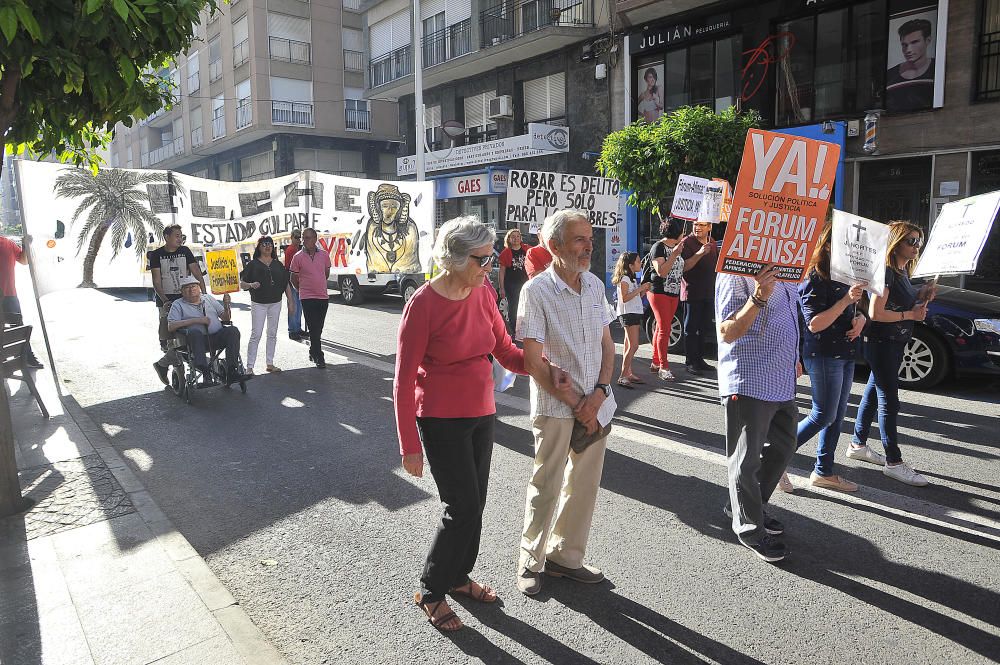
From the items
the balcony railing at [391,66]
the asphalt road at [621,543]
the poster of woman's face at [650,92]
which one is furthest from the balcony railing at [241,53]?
the asphalt road at [621,543]

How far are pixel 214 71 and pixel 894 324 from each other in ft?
130

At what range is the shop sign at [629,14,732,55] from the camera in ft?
54.4

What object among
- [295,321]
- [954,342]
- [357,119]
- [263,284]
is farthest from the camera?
[357,119]

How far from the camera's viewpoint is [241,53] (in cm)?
3466

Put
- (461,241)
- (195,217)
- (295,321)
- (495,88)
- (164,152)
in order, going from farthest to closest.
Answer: (164,152)
(495,88)
(295,321)
(195,217)
(461,241)

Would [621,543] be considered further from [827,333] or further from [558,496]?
[827,333]

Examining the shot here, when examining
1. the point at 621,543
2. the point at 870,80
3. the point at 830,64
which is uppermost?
the point at 830,64

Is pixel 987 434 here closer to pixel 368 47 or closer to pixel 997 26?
pixel 997 26

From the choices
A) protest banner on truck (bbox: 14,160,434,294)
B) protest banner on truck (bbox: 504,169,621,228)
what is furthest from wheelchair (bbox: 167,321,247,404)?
protest banner on truck (bbox: 504,169,621,228)

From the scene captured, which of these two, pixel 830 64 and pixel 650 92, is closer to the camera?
pixel 830 64

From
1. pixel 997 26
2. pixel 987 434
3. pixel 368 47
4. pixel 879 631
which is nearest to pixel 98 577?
pixel 879 631

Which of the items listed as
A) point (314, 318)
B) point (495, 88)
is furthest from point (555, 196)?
point (495, 88)

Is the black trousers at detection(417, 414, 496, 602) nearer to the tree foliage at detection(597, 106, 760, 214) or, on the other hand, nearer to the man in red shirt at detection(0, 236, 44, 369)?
the man in red shirt at detection(0, 236, 44, 369)

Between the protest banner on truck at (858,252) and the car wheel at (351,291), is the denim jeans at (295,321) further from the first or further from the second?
the protest banner on truck at (858,252)
